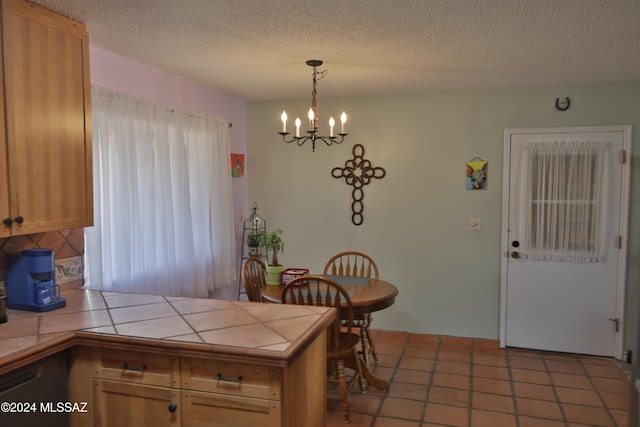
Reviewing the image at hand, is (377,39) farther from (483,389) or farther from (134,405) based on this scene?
(483,389)

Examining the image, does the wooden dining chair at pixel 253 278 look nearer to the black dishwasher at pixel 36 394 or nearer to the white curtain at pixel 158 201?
the white curtain at pixel 158 201

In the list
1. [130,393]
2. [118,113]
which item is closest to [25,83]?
[118,113]

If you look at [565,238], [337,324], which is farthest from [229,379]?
[565,238]

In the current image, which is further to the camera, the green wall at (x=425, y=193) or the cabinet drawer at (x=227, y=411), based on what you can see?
the green wall at (x=425, y=193)

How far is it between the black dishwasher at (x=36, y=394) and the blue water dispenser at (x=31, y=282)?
413 millimetres

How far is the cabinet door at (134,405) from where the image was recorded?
1.97m

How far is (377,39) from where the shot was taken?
2697 millimetres

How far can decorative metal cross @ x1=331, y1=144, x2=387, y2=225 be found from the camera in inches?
177

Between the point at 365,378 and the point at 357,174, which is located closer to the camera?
the point at 365,378

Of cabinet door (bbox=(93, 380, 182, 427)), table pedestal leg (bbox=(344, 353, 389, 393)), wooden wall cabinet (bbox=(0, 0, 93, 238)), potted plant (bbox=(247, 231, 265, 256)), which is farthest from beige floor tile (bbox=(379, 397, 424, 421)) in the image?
wooden wall cabinet (bbox=(0, 0, 93, 238))

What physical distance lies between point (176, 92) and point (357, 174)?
177 centimetres

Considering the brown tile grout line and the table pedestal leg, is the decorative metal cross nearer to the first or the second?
the table pedestal leg

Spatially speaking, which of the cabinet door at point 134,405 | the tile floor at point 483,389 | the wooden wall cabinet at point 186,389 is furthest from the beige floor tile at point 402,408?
the cabinet door at point 134,405

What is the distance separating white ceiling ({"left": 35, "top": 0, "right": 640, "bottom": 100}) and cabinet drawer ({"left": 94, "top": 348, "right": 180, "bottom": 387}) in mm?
1560
